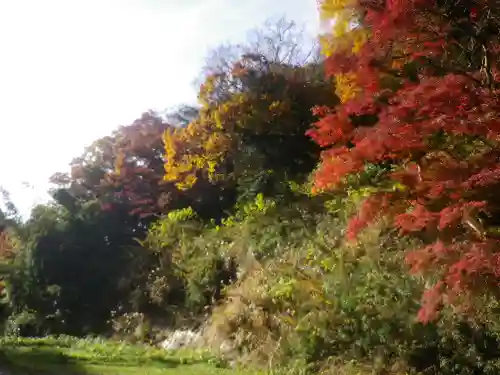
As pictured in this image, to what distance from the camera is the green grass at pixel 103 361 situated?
35.7ft

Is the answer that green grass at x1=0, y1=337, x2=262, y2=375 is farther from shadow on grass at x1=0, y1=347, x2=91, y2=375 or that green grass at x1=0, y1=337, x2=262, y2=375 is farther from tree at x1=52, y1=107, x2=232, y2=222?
tree at x1=52, y1=107, x2=232, y2=222

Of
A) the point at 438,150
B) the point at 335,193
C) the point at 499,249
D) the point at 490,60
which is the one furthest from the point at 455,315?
the point at 335,193

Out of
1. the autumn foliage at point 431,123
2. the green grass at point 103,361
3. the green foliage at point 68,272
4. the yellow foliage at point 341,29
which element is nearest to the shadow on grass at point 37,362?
the green grass at point 103,361

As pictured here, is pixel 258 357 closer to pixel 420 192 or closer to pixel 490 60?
pixel 420 192

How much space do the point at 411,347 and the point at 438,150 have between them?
11.0ft

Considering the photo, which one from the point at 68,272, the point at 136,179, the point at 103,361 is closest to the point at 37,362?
the point at 103,361

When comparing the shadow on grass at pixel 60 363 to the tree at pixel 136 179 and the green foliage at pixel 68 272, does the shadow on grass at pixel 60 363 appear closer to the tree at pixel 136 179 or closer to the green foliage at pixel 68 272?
the green foliage at pixel 68 272

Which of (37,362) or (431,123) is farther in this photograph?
(37,362)

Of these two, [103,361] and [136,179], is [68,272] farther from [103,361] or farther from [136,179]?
[103,361]

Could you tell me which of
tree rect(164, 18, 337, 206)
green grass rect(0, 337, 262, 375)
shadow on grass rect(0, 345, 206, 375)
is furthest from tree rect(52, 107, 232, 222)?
shadow on grass rect(0, 345, 206, 375)

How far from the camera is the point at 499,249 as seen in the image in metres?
7.74

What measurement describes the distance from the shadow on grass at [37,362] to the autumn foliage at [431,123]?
20.1 ft

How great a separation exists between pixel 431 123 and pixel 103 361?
8.47 metres

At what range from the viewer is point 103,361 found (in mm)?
12250
